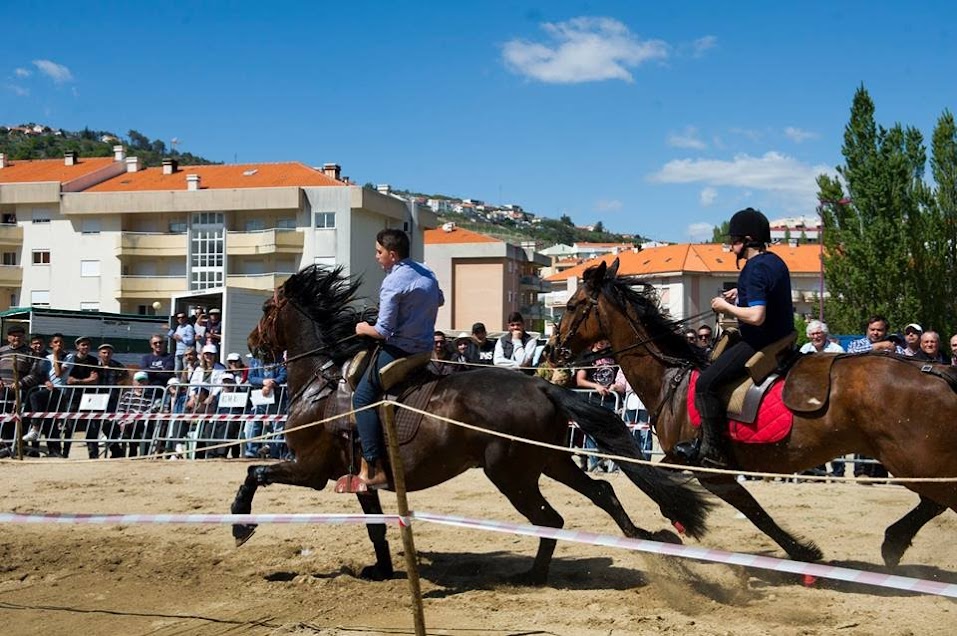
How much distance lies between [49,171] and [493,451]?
236 ft

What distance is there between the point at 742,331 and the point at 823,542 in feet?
9.32

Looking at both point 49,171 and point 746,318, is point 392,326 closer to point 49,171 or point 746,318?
point 746,318

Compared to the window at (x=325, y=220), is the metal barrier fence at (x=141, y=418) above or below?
below

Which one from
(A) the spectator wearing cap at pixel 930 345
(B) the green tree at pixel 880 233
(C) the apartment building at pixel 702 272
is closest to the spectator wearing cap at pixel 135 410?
(A) the spectator wearing cap at pixel 930 345

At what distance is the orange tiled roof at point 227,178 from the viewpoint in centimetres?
6412

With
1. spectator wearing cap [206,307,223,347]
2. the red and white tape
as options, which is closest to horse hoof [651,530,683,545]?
the red and white tape

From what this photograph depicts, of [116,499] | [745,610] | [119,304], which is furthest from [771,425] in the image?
[119,304]

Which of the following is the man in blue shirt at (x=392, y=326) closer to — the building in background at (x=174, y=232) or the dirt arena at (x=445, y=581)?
the dirt arena at (x=445, y=581)

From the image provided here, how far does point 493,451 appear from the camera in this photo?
701 cm

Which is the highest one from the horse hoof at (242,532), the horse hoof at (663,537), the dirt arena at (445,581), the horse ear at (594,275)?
the horse ear at (594,275)

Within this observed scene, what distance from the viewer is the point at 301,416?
7.73 metres

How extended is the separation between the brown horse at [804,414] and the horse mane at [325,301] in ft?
5.99

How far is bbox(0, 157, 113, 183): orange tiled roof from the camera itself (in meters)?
68.6

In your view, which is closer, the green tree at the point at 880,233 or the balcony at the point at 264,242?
the green tree at the point at 880,233
